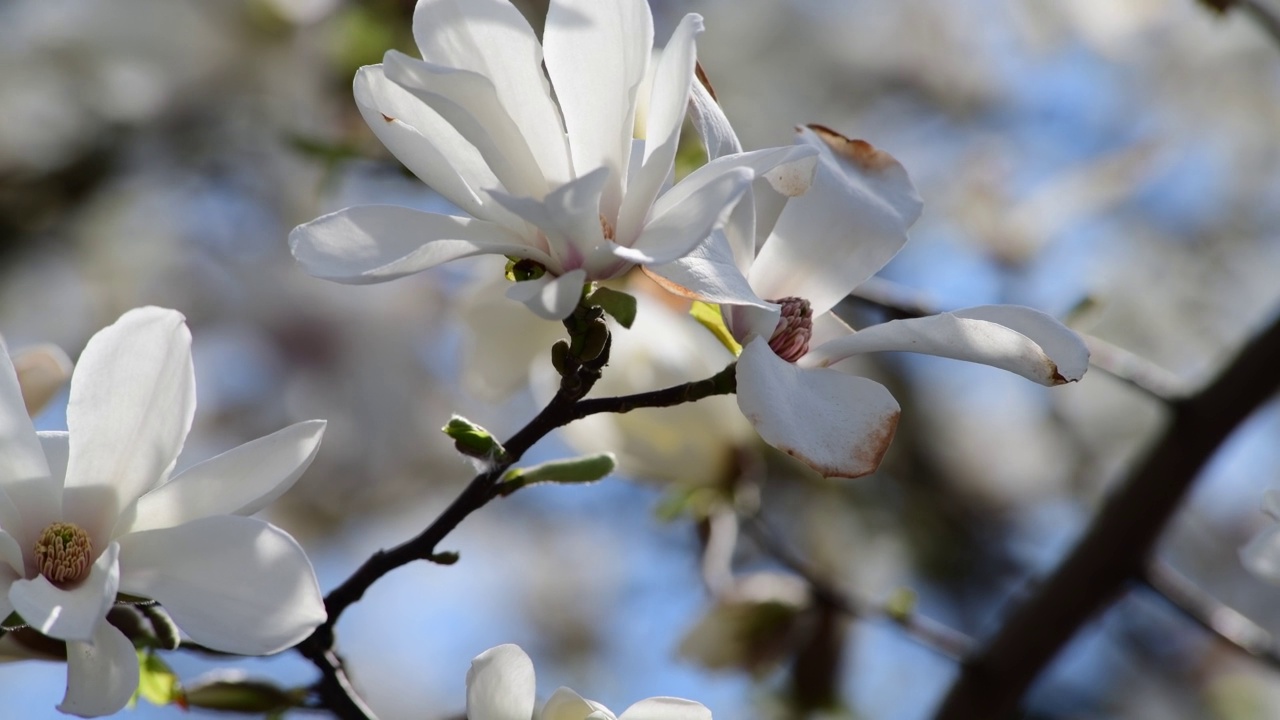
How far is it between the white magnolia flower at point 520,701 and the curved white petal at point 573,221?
0.56 feet

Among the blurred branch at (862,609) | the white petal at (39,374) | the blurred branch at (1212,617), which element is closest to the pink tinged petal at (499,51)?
the white petal at (39,374)

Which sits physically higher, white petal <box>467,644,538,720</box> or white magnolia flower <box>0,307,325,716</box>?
white magnolia flower <box>0,307,325,716</box>

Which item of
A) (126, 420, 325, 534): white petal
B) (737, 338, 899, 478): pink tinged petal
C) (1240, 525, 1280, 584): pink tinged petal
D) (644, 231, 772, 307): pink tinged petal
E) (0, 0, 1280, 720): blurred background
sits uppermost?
(644, 231, 772, 307): pink tinged petal

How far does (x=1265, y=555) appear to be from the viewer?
620 millimetres

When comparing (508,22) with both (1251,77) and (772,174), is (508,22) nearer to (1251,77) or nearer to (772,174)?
(772,174)

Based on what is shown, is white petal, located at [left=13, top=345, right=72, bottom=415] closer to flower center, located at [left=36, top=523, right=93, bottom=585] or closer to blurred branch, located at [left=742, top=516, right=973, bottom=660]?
flower center, located at [left=36, top=523, right=93, bottom=585]

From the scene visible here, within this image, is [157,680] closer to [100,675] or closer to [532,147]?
[100,675]

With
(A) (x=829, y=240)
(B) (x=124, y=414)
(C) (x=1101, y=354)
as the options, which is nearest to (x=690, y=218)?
(A) (x=829, y=240)

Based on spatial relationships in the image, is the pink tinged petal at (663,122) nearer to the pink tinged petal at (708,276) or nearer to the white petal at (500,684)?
the pink tinged petal at (708,276)

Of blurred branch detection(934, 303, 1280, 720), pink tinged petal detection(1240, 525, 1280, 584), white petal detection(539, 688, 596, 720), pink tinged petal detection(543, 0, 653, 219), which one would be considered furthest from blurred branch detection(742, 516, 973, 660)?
pink tinged petal detection(543, 0, 653, 219)

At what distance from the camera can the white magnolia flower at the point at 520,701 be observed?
21.0 inches

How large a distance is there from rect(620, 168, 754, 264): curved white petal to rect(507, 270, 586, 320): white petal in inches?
1.0

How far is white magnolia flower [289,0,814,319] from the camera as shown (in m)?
0.48

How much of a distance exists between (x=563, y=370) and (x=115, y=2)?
1875mm
